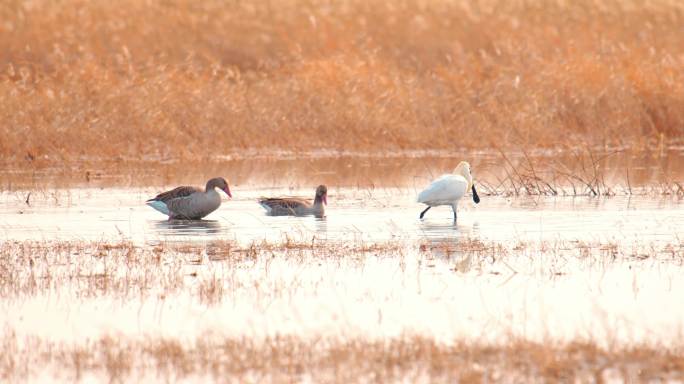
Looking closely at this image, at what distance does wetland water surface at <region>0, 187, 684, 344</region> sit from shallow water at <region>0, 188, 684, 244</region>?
0.03 metres

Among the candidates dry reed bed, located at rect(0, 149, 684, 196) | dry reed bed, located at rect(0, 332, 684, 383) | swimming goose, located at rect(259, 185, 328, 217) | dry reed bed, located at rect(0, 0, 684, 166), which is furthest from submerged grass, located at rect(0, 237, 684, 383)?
dry reed bed, located at rect(0, 0, 684, 166)

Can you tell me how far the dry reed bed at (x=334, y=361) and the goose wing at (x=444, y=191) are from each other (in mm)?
7332

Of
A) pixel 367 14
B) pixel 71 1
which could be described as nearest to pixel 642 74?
pixel 367 14

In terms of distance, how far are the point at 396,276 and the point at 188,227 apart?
4865 millimetres

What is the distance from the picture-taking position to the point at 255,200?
18625 millimetres

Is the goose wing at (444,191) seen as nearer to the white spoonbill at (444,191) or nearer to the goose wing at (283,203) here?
the white spoonbill at (444,191)

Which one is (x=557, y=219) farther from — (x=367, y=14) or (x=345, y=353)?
(x=367, y=14)

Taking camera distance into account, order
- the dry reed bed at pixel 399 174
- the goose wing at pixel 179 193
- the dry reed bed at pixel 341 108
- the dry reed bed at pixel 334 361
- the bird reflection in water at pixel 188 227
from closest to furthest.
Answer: the dry reed bed at pixel 334 361 → the bird reflection in water at pixel 188 227 → the goose wing at pixel 179 193 → the dry reed bed at pixel 399 174 → the dry reed bed at pixel 341 108

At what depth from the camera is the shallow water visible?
45.9 ft

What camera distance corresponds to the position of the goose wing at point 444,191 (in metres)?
→ 15.5

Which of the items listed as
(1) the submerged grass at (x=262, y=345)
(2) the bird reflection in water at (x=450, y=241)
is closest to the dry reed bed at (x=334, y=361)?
(1) the submerged grass at (x=262, y=345)

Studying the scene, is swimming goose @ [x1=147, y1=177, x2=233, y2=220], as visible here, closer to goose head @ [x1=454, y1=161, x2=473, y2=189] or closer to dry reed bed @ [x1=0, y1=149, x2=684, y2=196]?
dry reed bed @ [x1=0, y1=149, x2=684, y2=196]

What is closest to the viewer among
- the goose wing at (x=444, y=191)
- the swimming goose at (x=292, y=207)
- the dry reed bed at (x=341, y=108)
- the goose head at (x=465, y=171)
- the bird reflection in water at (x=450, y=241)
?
the bird reflection in water at (x=450, y=241)

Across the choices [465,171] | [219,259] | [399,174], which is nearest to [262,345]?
[219,259]
